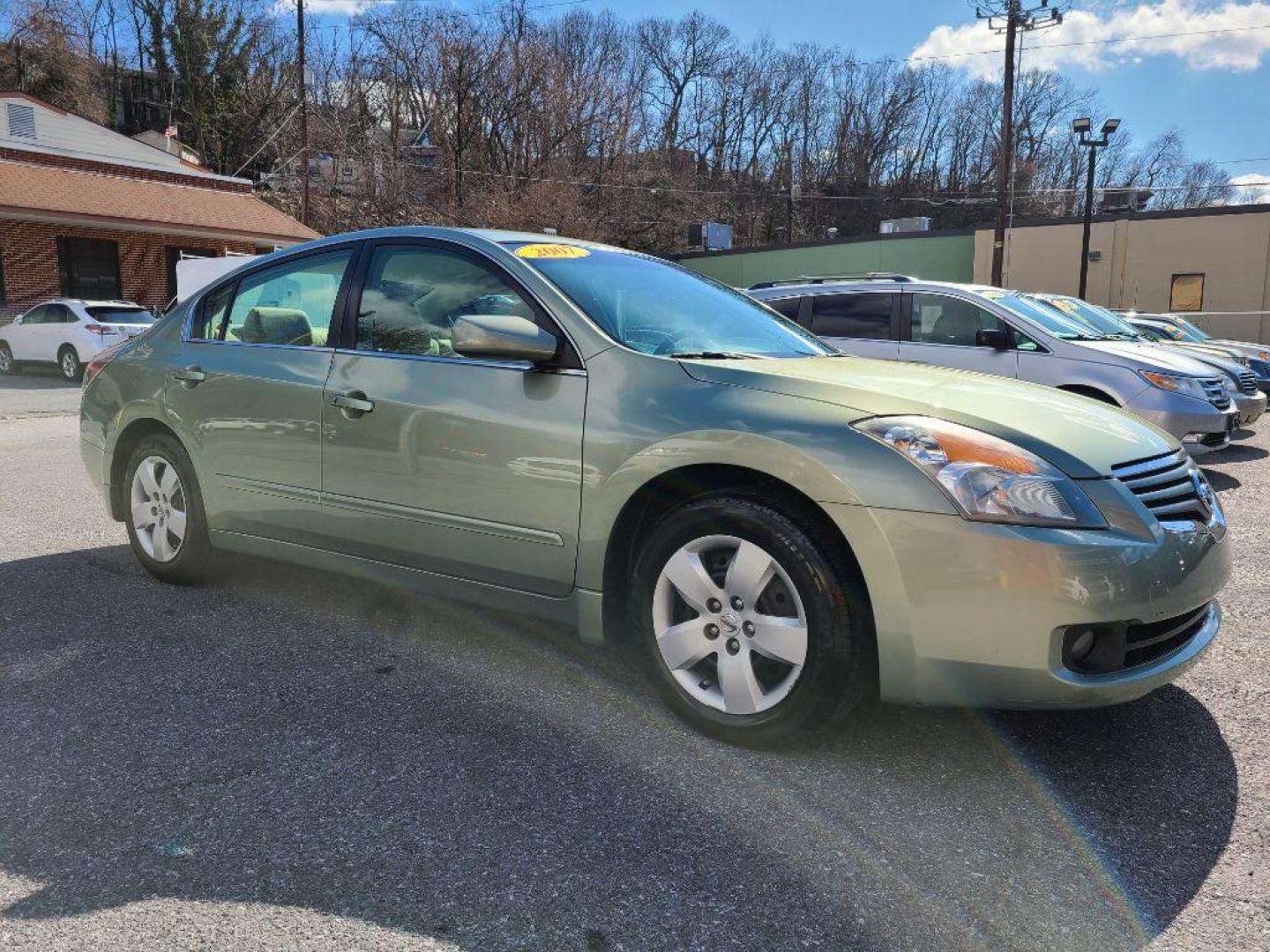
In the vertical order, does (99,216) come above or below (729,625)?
above

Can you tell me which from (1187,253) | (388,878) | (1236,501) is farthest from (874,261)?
(388,878)

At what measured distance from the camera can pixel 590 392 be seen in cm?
321

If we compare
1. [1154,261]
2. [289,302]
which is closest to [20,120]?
[289,302]

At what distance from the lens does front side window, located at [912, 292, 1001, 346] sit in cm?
845


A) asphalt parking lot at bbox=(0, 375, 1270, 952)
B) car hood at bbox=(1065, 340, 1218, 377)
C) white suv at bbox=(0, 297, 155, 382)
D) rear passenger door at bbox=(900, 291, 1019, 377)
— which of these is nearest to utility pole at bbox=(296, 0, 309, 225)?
white suv at bbox=(0, 297, 155, 382)

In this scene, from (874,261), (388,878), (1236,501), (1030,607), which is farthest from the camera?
(874,261)

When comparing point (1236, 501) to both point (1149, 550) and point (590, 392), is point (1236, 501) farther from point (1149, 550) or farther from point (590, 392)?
point (590, 392)

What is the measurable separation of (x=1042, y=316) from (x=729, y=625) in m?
6.86

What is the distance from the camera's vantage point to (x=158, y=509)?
467 centimetres

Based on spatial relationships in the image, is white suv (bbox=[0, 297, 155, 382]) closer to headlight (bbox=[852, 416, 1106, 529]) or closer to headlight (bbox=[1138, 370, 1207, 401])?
headlight (bbox=[1138, 370, 1207, 401])

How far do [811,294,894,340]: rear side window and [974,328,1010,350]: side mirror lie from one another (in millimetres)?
763

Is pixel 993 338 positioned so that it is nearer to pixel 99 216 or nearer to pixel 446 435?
pixel 446 435

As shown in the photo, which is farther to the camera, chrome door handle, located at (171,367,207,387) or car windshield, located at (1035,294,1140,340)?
car windshield, located at (1035,294,1140,340)

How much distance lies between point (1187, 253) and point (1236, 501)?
26.2 meters
